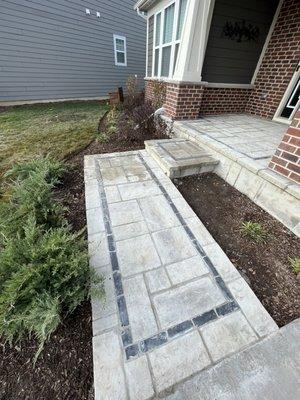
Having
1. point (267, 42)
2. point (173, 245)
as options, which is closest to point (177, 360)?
point (173, 245)

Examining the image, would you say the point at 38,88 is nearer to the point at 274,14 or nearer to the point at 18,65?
the point at 18,65

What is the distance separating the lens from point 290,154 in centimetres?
219

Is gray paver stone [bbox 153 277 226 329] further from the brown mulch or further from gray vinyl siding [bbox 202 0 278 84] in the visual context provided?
gray vinyl siding [bbox 202 0 278 84]

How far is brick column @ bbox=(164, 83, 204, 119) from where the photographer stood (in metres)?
4.05

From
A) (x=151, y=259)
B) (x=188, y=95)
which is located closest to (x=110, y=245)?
(x=151, y=259)

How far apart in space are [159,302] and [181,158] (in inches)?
85.0

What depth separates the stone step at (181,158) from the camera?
9.78 ft

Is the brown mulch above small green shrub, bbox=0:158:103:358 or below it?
below

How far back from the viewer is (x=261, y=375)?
1.21 meters

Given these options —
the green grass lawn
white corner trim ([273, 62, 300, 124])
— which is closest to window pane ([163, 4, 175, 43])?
the green grass lawn

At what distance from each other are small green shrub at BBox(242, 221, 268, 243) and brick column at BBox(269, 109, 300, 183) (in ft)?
2.16

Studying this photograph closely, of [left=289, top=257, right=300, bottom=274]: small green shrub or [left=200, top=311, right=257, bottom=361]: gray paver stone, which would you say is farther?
[left=289, top=257, right=300, bottom=274]: small green shrub

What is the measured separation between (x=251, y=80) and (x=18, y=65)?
7530 millimetres

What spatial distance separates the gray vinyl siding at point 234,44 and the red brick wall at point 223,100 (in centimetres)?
22
